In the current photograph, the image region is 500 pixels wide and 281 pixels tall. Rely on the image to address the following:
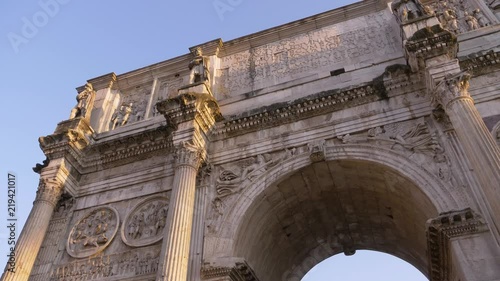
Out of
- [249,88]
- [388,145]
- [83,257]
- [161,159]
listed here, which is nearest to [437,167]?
[388,145]

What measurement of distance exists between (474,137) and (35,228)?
9.38m

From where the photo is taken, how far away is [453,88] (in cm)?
842

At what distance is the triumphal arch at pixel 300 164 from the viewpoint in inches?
325

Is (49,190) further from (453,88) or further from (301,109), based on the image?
(453,88)

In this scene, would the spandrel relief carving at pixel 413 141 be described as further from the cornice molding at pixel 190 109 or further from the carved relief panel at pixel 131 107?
the carved relief panel at pixel 131 107

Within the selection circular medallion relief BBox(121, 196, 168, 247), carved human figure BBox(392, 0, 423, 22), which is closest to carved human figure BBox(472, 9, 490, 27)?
carved human figure BBox(392, 0, 423, 22)

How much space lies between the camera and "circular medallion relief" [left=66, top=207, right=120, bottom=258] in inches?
393

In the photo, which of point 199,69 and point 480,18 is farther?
point 199,69

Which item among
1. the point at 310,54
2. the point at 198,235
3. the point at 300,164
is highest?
the point at 310,54

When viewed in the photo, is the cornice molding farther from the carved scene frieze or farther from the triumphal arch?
the carved scene frieze

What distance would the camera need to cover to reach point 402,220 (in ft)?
34.7

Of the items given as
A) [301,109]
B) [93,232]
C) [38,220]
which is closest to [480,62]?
[301,109]

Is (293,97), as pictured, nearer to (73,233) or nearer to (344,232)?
(344,232)

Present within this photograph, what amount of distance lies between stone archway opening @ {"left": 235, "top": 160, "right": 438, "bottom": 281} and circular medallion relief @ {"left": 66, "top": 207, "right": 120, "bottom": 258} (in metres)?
3.19
